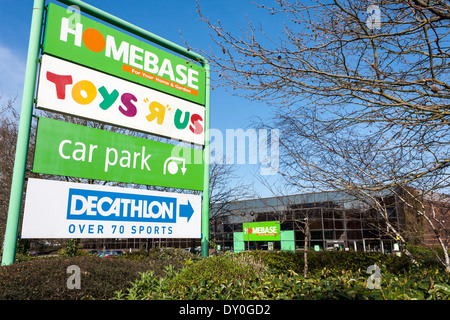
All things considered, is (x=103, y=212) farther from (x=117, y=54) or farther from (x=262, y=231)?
(x=262, y=231)

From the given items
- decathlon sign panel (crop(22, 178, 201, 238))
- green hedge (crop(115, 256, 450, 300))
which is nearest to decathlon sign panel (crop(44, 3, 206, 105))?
decathlon sign panel (crop(22, 178, 201, 238))

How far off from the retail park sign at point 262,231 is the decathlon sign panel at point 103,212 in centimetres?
2051

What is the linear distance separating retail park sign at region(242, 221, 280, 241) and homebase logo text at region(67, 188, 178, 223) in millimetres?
20921

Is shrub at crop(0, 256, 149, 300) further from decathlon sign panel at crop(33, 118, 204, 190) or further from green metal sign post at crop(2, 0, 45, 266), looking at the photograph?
decathlon sign panel at crop(33, 118, 204, 190)

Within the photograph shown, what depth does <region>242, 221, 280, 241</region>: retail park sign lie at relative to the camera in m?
29.0

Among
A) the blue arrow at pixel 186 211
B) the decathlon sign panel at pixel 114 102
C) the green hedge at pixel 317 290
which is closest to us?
the green hedge at pixel 317 290

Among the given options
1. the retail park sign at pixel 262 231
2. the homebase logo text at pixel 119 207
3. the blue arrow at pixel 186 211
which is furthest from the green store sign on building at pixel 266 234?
the homebase logo text at pixel 119 207

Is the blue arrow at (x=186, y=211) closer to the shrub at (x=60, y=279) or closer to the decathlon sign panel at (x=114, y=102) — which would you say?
the decathlon sign panel at (x=114, y=102)

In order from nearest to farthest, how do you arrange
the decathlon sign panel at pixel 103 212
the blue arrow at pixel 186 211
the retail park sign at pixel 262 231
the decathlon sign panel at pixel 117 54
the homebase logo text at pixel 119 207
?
1. the decathlon sign panel at pixel 103 212
2. the homebase logo text at pixel 119 207
3. the decathlon sign panel at pixel 117 54
4. the blue arrow at pixel 186 211
5. the retail park sign at pixel 262 231

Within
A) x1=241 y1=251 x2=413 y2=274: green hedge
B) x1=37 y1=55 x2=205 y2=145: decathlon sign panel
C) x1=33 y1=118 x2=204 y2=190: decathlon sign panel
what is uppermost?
x1=37 y1=55 x2=205 y2=145: decathlon sign panel

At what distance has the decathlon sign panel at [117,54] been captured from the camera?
24.7 feet

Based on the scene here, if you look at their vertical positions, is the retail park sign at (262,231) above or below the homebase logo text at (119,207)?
below
